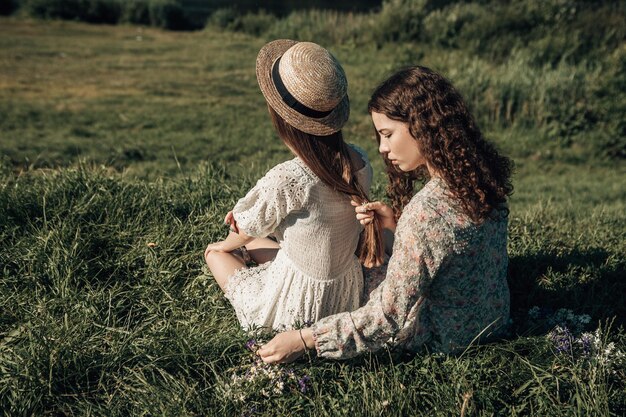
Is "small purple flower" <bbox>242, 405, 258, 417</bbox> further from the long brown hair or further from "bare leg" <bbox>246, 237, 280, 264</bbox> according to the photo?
"bare leg" <bbox>246, 237, 280, 264</bbox>

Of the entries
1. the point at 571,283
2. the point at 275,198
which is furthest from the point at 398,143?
the point at 571,283

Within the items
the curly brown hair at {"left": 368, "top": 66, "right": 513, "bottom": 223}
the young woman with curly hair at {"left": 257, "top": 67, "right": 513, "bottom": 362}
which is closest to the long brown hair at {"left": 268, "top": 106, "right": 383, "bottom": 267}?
the young woman with curly hair at {"left": 257, "top": 67, "right": 513, "bottom": 362}

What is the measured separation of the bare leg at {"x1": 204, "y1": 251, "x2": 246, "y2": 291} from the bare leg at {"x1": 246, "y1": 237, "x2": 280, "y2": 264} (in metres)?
0.20

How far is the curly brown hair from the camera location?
7.72ft

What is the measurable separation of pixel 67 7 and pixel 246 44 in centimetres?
738

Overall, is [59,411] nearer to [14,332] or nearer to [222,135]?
[14,332]

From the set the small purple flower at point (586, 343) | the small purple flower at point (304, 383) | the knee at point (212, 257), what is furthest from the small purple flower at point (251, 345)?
the small purple flower at point (586, 343)

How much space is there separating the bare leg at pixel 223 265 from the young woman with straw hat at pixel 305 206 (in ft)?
0.18

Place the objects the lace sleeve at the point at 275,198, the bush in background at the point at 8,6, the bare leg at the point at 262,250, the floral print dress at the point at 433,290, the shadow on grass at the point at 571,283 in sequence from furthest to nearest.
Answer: the bush in background at the point at 8,6, the bare leg at the point at 262,250, the shadow on grass at the point at 571,283, the lace sleeve at the point at 275,198, the floral print dress at the point at 433,290

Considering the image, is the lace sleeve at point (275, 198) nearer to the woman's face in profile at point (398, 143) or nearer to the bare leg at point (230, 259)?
the woman's face in profile at point (398, 143)

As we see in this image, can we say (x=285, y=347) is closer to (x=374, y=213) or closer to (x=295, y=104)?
(x=374, y=213)

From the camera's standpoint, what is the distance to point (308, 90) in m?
2.49

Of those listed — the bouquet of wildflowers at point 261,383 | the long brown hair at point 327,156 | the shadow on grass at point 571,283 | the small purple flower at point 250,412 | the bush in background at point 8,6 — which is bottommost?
the bush in background at point 8,6

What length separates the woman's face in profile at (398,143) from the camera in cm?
245
